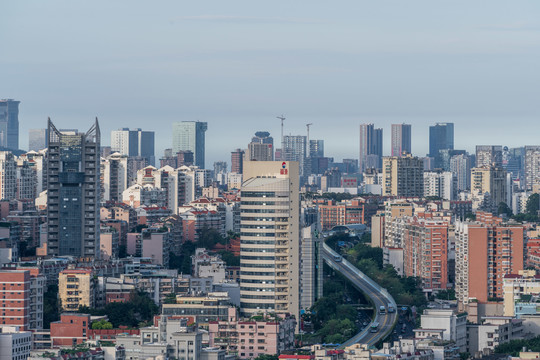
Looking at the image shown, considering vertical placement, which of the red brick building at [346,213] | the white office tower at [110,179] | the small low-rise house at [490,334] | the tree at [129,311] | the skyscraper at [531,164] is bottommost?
the small low-rise house at [490,334]

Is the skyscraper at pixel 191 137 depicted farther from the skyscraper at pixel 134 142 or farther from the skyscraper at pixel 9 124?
the skyscraper at pixel 9 124

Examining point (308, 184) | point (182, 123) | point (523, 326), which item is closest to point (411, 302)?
point (523, 326)

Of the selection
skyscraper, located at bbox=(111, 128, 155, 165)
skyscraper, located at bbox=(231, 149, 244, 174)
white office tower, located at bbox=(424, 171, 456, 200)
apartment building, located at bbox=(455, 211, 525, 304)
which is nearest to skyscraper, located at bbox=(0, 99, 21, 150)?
skyscraper, located at bbox=(111, 128, 155, 165)

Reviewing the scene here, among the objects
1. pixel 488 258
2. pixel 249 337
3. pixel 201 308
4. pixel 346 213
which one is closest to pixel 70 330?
pixel 201 308

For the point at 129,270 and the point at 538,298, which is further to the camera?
the point at 129,270

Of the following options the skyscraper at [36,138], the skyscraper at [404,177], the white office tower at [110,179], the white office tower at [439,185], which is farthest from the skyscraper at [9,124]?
the white office tower at [110,179]

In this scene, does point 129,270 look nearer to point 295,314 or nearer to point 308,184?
point 295,314
